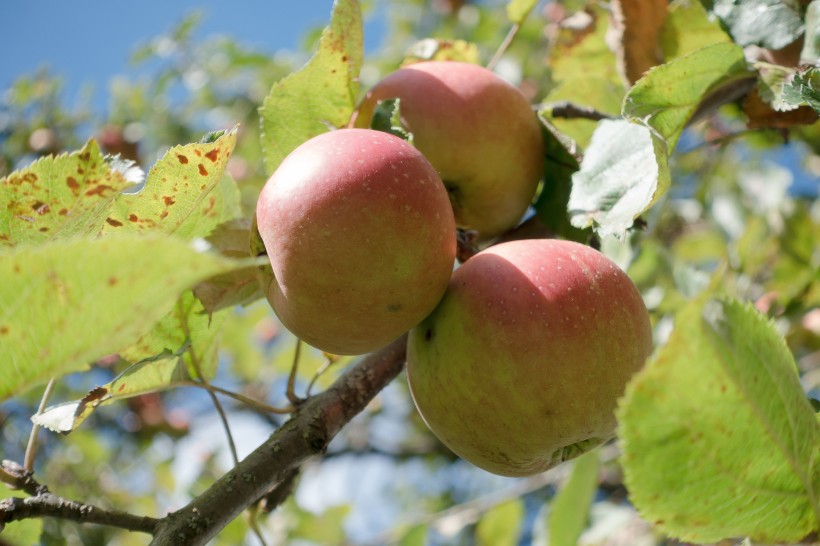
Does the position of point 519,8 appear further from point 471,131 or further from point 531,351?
point 531,351

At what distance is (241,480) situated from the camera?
0.73m

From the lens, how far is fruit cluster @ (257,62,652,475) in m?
0.68

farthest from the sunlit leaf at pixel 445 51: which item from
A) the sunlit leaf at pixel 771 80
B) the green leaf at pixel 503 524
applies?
the green leaf at pixel 503 524

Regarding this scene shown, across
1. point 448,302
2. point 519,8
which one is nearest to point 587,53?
point 519,8

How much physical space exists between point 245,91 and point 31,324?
260 centimetres

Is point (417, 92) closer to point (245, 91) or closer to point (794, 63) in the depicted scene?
point (794, 63)

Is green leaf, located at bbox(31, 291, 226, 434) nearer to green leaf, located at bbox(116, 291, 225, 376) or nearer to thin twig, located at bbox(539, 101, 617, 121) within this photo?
green leaf, located at bbox(116, 291, 225, 376)

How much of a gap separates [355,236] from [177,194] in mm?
187

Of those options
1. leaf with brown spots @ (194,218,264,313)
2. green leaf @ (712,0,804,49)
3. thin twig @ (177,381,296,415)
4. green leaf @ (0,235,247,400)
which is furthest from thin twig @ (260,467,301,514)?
green leaf @ (712,0,804,49)

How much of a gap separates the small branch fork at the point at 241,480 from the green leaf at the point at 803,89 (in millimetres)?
510

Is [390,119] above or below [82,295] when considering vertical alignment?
below

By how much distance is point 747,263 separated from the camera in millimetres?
1652

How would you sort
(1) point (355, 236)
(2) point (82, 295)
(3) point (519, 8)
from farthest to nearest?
1. (3) point (519, 8)
2. (1) point (355, 236)
3. (2) point (82, 295)

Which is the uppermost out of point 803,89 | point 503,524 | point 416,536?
point 803,89
